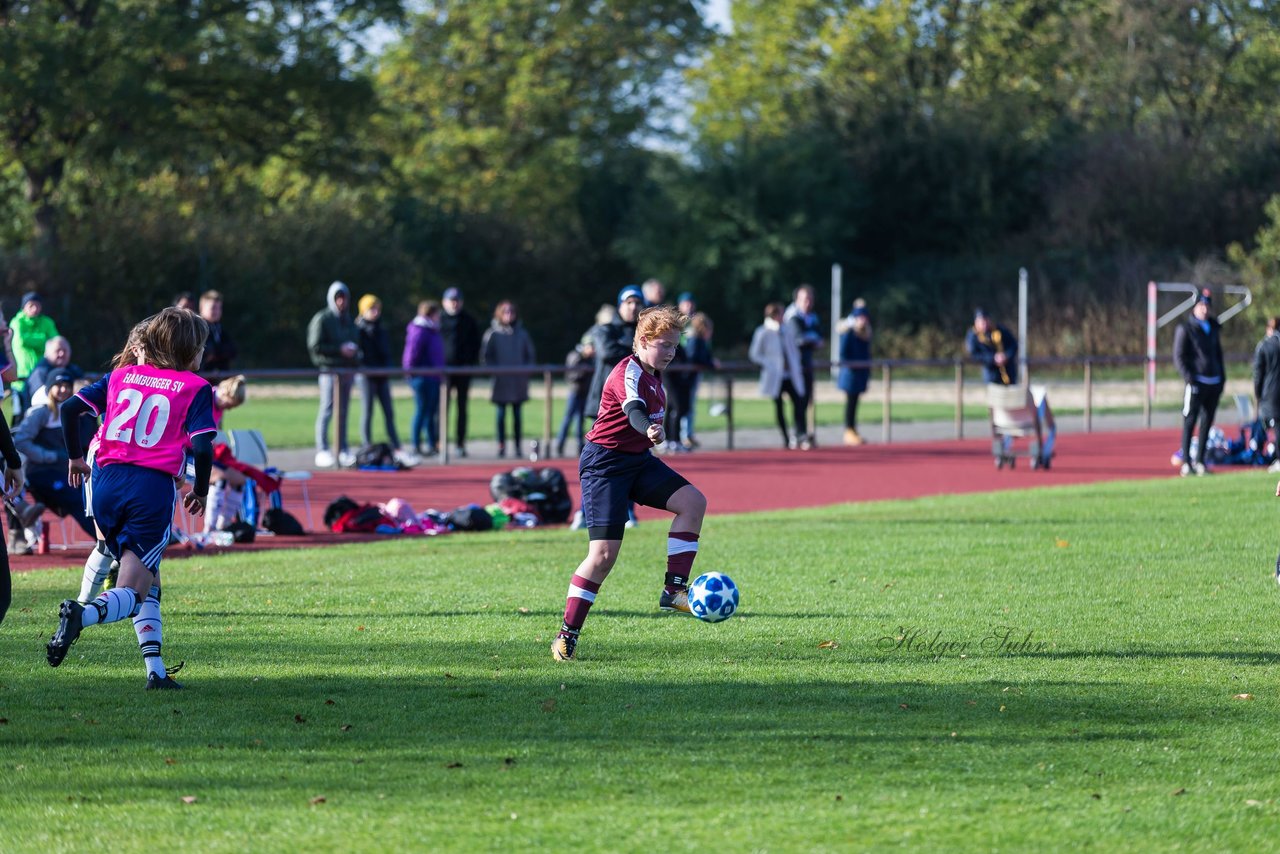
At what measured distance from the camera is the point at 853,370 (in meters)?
22.5

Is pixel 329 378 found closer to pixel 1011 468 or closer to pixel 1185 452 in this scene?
pixel 1011 468

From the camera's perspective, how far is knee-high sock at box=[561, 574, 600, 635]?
7.61 m

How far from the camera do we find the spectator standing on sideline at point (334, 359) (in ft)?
61.8

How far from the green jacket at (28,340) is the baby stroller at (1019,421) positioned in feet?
33.1

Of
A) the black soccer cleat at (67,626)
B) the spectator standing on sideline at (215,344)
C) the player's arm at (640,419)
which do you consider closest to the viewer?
the black soccer cleat at (67,626)

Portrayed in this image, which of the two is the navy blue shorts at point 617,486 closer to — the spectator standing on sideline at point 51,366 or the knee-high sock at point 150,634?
the knee-high sock at point 150,634

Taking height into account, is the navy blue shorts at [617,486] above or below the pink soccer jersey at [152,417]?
below

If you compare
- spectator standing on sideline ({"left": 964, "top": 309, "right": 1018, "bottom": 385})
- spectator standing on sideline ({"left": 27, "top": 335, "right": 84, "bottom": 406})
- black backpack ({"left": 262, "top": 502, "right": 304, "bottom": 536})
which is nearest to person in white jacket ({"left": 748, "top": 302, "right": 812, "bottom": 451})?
spectator standing on sideline ({"left": 964, "top": 309, "right": 1018, "bottom": 385})

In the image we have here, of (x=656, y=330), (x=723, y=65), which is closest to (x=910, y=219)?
(x=723, y=65)

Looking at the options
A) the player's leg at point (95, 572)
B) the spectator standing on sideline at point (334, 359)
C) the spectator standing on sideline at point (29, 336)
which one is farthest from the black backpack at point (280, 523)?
the player's leg at point (95, 572)

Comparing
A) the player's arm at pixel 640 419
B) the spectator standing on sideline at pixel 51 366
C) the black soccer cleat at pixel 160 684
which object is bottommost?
the black soccer cleat at pixel 160 684

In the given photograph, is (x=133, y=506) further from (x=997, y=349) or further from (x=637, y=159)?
(x=637, y=159)

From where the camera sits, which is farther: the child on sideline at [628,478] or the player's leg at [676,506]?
the player's leg at [676,506]

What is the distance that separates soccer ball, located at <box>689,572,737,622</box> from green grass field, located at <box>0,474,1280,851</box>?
0.22 metres
